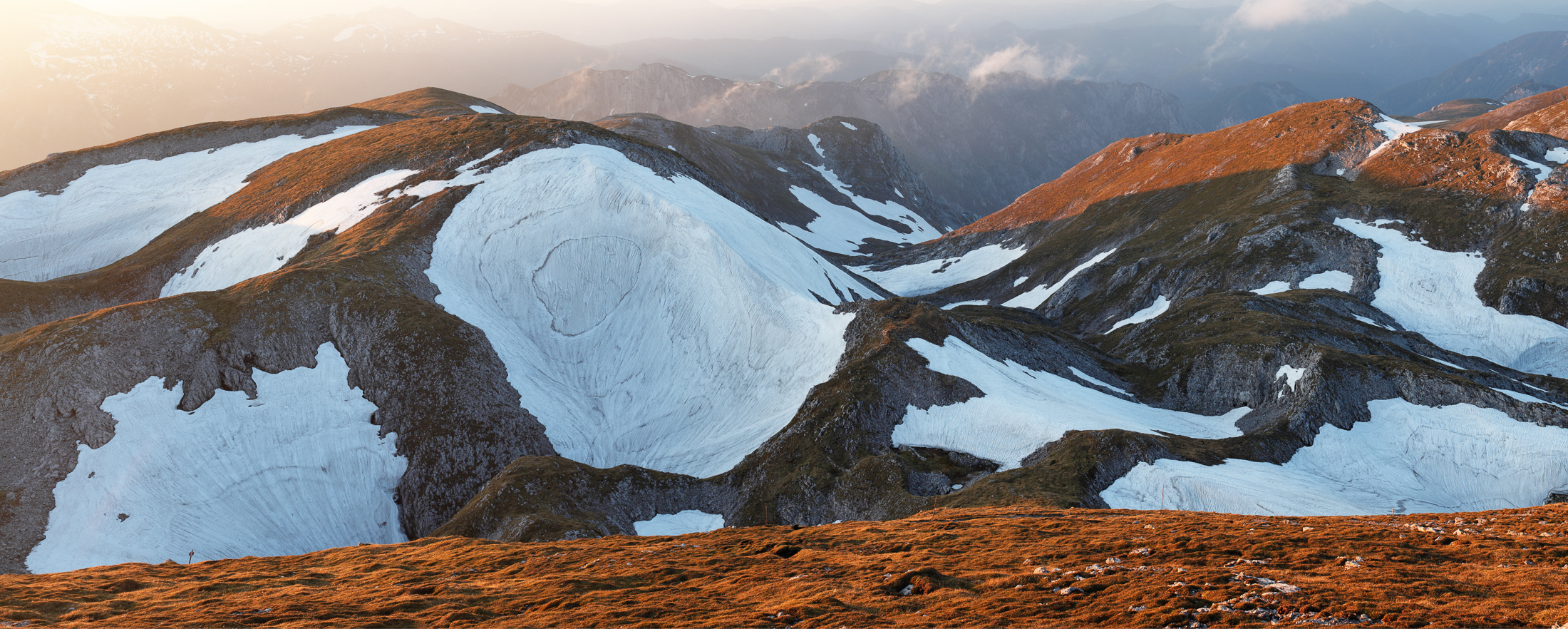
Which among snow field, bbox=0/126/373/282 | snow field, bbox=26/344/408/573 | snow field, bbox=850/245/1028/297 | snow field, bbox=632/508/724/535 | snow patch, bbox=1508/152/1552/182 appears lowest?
snow field, bbox=632/508/724/535

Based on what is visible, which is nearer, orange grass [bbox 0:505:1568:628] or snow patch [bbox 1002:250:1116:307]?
orange grass [bbox 0:505:1568:628]

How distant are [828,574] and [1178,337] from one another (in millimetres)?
62863

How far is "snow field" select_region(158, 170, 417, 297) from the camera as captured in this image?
2933 inches

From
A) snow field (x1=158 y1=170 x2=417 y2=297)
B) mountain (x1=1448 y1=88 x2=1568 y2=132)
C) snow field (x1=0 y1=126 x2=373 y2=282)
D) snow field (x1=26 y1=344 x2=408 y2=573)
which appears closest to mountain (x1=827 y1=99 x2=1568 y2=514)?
snow field (x1=26 y1=344 x2=408 y2=573)

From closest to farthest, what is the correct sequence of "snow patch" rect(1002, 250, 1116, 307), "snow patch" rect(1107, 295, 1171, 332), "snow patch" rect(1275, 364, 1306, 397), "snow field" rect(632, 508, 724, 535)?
1. "snow field" rect(632, 508, 724, 535)
2. "snow patch" rect(1275, 364, 1306, 397)
3. "snow patch" rect(1107, 295, 1171, 332)
4. "snow patch" rect(1002, 250, 1116, 307)

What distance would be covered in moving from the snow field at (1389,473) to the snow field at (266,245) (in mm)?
78433

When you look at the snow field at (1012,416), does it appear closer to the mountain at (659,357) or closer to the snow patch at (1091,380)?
the mountain at (659,357)

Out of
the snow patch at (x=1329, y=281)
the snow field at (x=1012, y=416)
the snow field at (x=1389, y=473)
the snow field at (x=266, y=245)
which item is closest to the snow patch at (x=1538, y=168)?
the snow patch at (x=1329, y=281)

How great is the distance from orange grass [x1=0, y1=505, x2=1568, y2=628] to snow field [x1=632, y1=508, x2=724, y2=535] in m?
14.0

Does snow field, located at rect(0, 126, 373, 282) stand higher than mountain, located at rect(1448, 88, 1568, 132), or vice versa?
mountain, located at rect(1448, 88, 1568, 132)

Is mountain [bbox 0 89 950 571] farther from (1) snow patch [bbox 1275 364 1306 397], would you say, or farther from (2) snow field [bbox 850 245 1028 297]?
(2) snow field [bbox 850 245 1028 297]

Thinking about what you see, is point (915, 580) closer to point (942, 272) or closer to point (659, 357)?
point (659, 357)

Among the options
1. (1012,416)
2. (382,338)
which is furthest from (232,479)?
(1012,416)

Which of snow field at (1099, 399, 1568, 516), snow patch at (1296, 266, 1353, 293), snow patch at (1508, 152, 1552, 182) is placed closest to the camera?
snow field at (1099, 399, 1568, 516)
